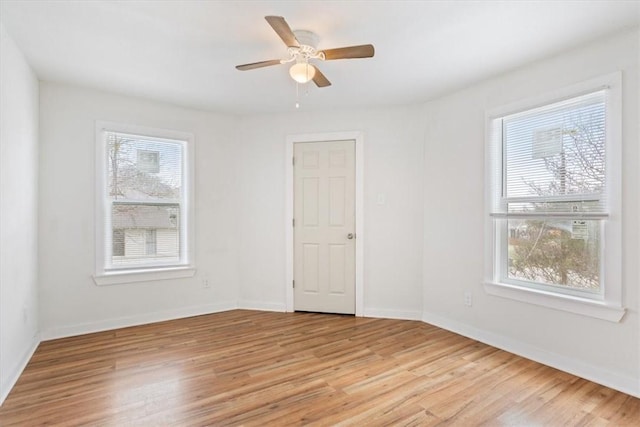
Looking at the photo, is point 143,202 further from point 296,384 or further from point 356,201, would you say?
point 296,384

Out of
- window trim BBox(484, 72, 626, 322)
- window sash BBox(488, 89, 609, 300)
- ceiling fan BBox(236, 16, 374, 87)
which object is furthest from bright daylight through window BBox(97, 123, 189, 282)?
window trim BBox(484, 72, 626, 322)

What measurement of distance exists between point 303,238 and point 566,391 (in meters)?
2.80

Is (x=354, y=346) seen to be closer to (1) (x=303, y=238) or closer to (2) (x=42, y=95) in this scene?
(1) (x=303, y=238)

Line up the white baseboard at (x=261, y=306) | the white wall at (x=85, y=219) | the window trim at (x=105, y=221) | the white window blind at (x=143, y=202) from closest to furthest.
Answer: the white wall at (x=85, y=219), the window trim at (x=105, y=221), the white window blind at (x=143, y=202), the white baseboard at (x=261, y=306)

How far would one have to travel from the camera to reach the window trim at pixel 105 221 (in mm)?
3436

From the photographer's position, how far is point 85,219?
11.1 feet

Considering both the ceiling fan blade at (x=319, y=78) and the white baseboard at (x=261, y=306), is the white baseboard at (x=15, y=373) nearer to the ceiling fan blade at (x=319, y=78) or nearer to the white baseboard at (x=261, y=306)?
the white baseboard at (x=261, y=306)

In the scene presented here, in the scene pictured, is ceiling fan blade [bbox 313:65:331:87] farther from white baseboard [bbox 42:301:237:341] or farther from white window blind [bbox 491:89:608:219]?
white baseboard [bbox 42:301:237:341]

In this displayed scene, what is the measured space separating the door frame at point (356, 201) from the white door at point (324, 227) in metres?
0.05

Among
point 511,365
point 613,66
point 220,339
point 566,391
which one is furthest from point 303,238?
point 613,66

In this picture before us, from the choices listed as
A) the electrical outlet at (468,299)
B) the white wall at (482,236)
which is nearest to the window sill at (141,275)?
the white wall at (482,236)

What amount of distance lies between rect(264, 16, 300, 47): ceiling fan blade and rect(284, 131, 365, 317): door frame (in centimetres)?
195

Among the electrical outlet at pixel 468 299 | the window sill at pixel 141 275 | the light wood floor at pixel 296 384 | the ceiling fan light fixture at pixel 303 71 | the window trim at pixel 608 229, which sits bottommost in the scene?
the light wood floor at pixel 296 384

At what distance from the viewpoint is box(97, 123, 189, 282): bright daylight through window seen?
3529mm
